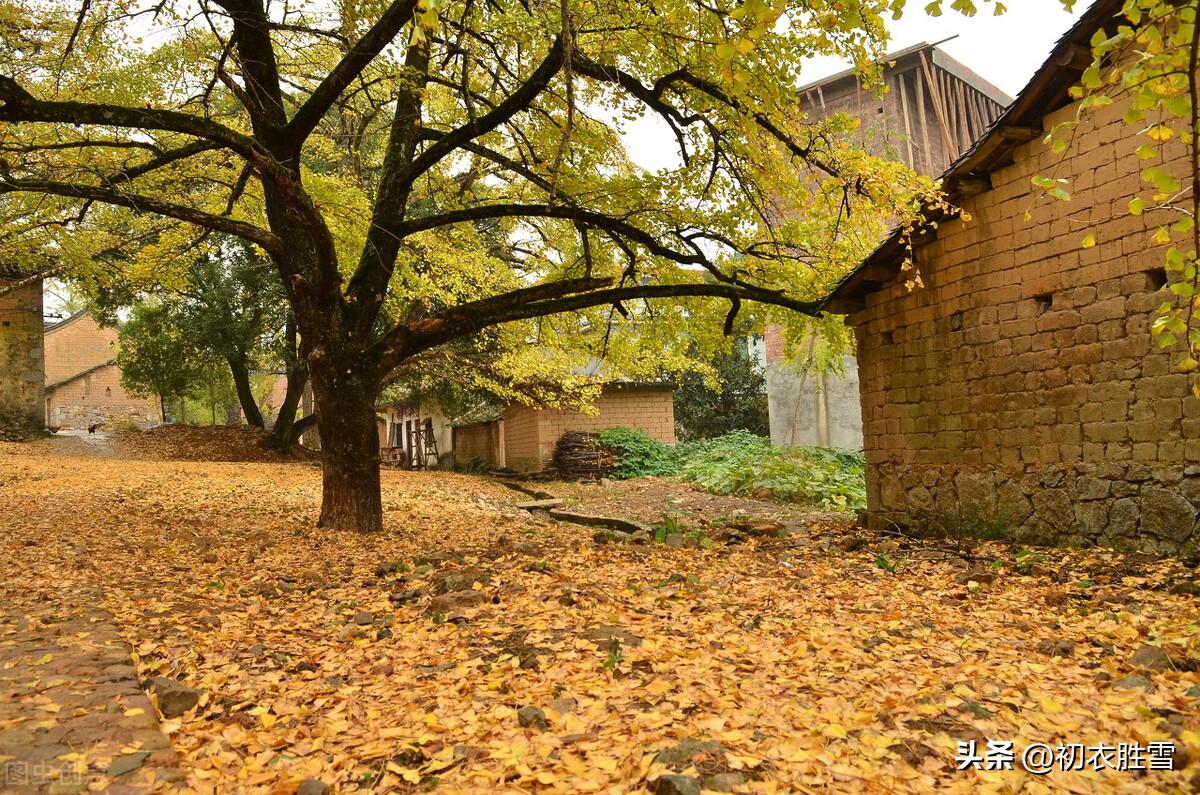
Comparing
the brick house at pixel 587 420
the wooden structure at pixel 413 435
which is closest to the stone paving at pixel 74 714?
the brick house at pixel 587 420

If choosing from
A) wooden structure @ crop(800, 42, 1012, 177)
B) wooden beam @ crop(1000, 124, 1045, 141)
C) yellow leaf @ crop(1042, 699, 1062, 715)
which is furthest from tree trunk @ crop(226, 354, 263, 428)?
yellow leaf @ crop(1042, 699, 1062, 715)

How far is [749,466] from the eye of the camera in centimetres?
1617

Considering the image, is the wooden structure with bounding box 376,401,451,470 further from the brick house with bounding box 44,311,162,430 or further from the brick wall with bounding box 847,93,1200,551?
the brick wall with bounding box 847,93,1200,551

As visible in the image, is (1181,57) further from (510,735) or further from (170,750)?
(170,750)

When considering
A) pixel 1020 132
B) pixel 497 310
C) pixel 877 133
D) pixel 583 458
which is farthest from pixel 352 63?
pixel 877 133

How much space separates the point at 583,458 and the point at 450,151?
13.0m

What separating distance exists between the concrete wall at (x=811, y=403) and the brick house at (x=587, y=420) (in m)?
3.33

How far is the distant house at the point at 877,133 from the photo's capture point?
19422 millimetres

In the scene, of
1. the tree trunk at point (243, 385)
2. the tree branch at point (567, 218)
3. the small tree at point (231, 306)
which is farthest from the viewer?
the tree trunk at point (243, 385)

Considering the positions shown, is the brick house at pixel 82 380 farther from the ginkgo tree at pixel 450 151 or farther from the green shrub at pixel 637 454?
the ginkgo tree at pixel 450 151

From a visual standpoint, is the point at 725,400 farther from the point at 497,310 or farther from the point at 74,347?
the point at 74,347

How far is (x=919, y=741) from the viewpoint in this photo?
307 cm

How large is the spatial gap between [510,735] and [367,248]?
6.48m

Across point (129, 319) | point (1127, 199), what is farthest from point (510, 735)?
point (129, 319)
